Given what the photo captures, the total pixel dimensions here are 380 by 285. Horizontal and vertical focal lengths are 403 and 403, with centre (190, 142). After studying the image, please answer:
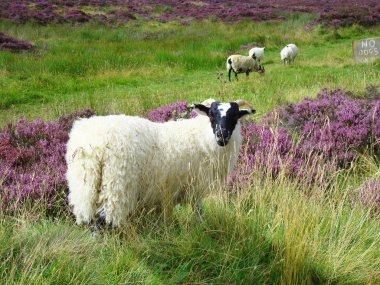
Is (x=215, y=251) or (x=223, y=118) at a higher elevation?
(x=223, y=118)

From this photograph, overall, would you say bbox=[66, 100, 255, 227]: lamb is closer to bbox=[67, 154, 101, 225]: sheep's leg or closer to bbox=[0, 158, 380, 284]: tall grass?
bbox=[67, 154, 101, 225]: sheep's leg

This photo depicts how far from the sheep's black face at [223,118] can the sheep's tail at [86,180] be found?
46.0 inches

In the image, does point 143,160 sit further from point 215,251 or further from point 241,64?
point 241,64

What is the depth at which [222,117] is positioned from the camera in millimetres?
3930

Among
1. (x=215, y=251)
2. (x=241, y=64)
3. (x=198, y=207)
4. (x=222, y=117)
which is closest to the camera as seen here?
(x=215, y=251)

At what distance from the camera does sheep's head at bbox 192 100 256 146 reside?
3844 mm

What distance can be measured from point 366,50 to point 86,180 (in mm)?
13065

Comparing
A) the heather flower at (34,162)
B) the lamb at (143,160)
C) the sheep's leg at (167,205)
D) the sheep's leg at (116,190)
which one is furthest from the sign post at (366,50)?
the sheep's leg at (116,190)

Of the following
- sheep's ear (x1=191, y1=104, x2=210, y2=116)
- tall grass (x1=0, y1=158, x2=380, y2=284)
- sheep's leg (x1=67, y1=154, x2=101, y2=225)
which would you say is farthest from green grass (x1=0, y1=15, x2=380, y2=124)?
tall grass (x1=0, y1=158, x2=380, y2=284)

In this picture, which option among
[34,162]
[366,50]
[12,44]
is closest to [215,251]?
[34,162]

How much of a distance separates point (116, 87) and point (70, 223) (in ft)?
29.2

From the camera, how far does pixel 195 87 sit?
483 inches

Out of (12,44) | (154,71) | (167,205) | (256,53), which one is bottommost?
(167,205)

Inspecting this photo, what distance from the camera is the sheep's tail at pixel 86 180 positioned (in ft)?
10.9
